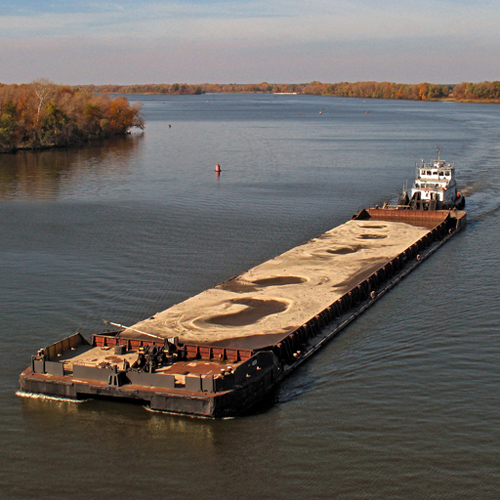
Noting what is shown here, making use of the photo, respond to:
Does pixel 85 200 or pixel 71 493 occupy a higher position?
pixel 85 200

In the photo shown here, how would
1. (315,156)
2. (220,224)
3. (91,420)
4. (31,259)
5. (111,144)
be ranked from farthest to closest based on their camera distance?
(111,144)
(315,156)
(220,224)
(31,259)
(91,420)

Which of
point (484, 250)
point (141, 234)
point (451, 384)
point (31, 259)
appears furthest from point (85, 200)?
point (451, 384)

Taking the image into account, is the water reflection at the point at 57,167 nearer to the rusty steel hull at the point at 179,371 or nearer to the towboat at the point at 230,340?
the towboat at the point at 230,340

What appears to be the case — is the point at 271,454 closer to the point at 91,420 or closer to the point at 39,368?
the point at 91,420

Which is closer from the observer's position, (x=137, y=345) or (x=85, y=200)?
(x=137, y=345)

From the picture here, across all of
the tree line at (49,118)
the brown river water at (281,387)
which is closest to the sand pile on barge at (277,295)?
the brown river water at (281,387)

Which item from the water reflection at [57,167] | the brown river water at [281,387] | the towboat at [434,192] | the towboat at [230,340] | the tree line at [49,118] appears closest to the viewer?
the brown river water at [281,387]

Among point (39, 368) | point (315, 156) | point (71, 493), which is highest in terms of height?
point (315, 156)

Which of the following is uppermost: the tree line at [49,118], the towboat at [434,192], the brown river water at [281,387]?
the tree line at [49,118]

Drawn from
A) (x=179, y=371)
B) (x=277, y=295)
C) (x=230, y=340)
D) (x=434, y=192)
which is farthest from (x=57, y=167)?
(x=179, y=371)
